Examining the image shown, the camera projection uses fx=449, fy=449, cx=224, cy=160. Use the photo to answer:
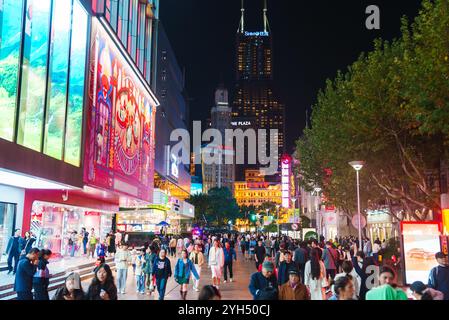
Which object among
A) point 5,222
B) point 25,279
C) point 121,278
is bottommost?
point 121,278

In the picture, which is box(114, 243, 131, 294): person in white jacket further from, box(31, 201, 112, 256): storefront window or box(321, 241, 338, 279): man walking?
box(31, 201, 112, 256): storefront window

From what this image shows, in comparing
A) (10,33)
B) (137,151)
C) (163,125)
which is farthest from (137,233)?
(10,33)

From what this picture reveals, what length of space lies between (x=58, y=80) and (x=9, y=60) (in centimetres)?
465

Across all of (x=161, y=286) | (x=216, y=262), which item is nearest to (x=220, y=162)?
(x=216, y=262)

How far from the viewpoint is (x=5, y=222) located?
65.8 feet

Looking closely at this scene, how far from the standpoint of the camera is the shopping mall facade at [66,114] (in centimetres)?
1638

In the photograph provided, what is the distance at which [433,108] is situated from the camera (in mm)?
16094

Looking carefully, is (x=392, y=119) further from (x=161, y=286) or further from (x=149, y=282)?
(x=161, y=286)

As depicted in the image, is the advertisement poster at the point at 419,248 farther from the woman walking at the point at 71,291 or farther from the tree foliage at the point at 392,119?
the woman walking at the point at 71,291

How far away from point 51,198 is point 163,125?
40282 mm

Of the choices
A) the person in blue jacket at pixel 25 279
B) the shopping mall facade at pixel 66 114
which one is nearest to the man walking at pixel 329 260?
the person in blue jacket at pixel 25 279

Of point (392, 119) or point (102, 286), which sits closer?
point (102, 286)

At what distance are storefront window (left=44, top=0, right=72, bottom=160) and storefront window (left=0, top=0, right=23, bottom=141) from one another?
10.2 feet
